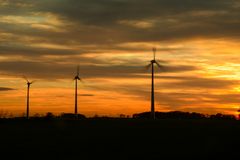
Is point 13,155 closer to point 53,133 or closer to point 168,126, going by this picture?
point 53,133

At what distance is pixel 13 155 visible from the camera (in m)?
89.8

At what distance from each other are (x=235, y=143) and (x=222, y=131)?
17091 millimetres

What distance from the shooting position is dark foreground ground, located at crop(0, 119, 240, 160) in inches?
3450

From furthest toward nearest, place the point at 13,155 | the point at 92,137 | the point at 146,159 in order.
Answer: the point at 92,137, the point at 13,155, the point at 146,159

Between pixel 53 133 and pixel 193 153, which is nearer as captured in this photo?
pixel 193 153

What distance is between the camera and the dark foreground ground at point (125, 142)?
287 feet

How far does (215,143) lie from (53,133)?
40.3 meters

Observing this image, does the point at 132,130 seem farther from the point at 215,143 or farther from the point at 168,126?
the point at 215,143

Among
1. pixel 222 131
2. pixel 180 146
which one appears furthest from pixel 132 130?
pixel 180 146

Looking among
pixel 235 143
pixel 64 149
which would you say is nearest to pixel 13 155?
pixel 64 149

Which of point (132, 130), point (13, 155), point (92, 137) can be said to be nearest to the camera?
point (13, 155)

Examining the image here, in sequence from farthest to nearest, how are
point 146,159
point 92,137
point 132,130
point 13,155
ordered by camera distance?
1. point 132,130
2. point 92,137
3. point 13,155
4. point 146,159

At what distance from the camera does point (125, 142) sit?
10125 centimetres

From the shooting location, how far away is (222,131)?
111625 millimetres
